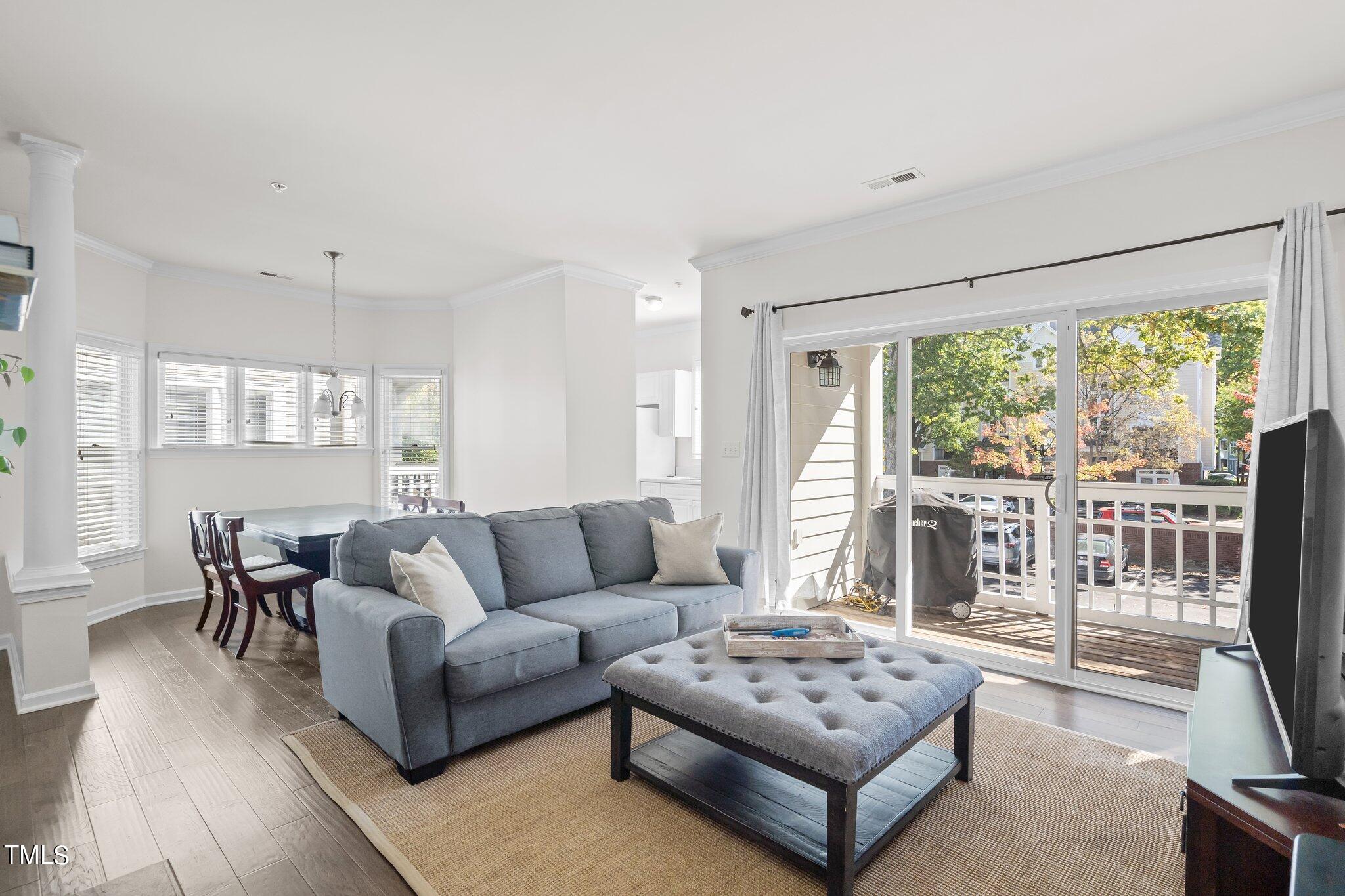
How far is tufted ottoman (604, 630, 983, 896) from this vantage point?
182 cm

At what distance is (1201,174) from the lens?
306 centimetres

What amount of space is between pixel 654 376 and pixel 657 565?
3.65 meters

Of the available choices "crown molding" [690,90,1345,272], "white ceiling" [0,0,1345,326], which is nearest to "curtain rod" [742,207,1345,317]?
"crown molding" [690,90,1345,272]

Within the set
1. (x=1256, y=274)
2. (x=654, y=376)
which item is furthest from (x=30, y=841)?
(x=654, y=376)

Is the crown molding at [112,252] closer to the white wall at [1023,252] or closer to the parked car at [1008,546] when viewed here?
the white wall at [1023,252]

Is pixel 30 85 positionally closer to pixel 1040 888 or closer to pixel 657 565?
pixel 657 565

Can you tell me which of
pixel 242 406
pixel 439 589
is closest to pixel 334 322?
pixel 242 406

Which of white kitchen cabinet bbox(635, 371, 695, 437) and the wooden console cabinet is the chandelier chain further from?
the wooden console cabinet

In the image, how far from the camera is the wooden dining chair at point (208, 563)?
4.19 meters

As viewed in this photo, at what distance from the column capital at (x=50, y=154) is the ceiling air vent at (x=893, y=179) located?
402 cm

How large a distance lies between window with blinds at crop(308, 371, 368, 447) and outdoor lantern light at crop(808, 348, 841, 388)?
4.16m

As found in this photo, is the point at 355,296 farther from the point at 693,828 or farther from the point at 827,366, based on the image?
the point at 693,828

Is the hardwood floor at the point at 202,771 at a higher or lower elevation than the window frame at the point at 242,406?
lower

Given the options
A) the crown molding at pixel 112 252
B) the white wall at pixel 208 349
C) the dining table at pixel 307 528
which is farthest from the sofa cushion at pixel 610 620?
the crown molding at pixel 112 252
